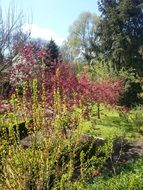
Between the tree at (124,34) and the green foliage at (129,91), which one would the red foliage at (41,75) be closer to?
the green foliage at (129,91)

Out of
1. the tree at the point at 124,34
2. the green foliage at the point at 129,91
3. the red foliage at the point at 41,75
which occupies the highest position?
the tree at the point at 124,34

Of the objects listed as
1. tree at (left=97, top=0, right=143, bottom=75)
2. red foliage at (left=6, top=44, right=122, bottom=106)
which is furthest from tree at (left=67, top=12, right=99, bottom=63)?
red foliage at (left=6, top=44, right=122, bottom=106)

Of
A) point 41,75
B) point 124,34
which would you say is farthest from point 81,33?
point 41,75

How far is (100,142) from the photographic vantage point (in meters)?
11.6

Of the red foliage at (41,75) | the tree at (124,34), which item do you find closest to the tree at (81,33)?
the tree at (124,34)

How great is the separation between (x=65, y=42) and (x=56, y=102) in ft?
131

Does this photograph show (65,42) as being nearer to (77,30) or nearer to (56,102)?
(77,30)

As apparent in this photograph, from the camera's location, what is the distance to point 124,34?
29.1 m

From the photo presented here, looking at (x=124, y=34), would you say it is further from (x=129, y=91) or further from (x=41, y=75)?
(x=41, y=75)

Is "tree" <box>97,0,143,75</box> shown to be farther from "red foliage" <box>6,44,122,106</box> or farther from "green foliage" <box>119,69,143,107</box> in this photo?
"red foliage" <box>6,44,122,106</box>

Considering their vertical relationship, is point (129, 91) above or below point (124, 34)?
below

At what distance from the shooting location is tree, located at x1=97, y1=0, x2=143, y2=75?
28625 millimetres

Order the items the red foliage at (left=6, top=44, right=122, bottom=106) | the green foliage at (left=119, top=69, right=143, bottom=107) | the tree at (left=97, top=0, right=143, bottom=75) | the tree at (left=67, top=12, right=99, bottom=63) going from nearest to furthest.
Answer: the red foliage at (left=6, top=44, right=122, bottom=106) < the green foliage at (left=119, top=69, right=143, bottom=107) < the tree at (left=97, top=0, right=143, bottom=75) < the tree at (left=67, top=12, right=99, bottom=63)

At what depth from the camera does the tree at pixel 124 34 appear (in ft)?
93.9
